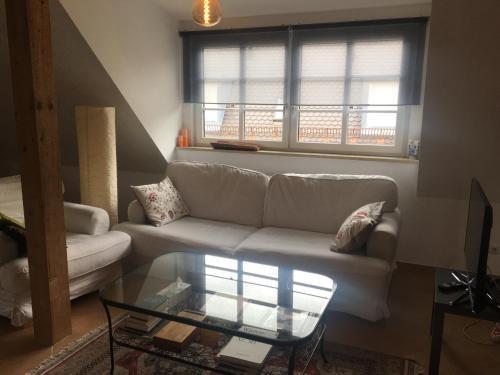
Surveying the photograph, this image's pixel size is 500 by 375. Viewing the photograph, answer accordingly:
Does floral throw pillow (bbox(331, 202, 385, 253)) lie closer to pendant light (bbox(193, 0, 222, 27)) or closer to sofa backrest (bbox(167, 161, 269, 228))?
sofa backrest (bbox(167, 161, 269, 228))

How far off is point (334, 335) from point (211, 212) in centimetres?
148

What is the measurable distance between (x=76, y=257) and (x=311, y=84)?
2.35m

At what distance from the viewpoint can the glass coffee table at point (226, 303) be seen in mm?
1882

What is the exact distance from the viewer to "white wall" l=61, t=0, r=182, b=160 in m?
3.07

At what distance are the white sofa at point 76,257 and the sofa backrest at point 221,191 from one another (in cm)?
72

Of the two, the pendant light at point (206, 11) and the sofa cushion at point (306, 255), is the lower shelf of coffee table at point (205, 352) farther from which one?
the pendant light at point (206, 11)

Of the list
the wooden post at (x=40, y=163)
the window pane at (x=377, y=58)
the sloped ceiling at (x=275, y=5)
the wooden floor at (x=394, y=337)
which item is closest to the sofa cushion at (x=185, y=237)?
the wooden floor at (x=394, y=337)

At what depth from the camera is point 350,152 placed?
3779mm

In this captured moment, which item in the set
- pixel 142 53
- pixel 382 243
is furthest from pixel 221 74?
pixel 382 243

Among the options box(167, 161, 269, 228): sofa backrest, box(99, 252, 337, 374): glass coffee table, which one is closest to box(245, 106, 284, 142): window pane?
box(167, 161, 269, 228): sofa backrest

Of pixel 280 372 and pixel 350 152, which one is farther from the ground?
pixel 350 152

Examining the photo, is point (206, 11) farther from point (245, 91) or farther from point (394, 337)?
point (394, 337)

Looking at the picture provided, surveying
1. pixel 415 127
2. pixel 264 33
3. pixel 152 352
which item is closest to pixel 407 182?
pixel 415 127

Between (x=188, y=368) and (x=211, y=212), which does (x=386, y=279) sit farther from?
(x=211, y=212)
